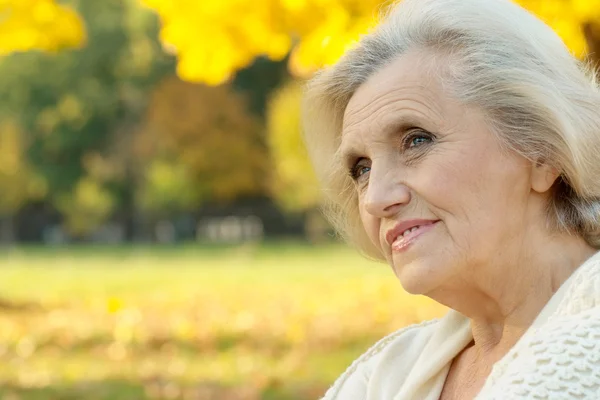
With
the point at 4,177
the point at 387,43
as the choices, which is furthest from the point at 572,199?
the point at 4,177

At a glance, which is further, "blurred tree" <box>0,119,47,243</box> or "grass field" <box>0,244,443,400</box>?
"blurred tree" <box>0,119,47,243</box>

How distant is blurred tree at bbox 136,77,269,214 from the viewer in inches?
1818

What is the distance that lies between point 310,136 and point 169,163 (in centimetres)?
4454

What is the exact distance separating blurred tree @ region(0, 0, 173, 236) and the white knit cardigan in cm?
4593

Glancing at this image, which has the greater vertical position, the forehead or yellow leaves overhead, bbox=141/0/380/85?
yellow leaves overhead, bbox=141/0/380/85

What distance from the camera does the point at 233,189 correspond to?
48.2 meters

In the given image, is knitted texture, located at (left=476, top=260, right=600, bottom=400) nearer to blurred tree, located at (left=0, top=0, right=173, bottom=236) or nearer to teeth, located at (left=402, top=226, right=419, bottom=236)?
teeth, located at (left=402, top=226, right=419, bottom=236)

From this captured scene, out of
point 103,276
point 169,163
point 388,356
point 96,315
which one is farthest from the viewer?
point 169,163

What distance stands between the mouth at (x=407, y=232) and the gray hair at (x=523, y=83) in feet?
0.73

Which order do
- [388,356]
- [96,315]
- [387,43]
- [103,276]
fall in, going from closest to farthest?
[387,43]
[388,356]
[96,315]
[103,276]

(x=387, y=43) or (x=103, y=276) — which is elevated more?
(x=103, y=276)

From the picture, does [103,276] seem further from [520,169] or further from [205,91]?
[205,91]

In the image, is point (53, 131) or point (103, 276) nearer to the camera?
point (103, 276)

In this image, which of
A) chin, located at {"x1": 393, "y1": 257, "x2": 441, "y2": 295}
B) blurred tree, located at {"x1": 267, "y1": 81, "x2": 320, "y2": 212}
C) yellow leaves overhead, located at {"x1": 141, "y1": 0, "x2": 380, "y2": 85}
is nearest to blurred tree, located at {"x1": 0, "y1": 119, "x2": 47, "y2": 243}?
blurred tree, located at {"x1": 267, "y1": 81, "x2": 320, "y2": 212}
